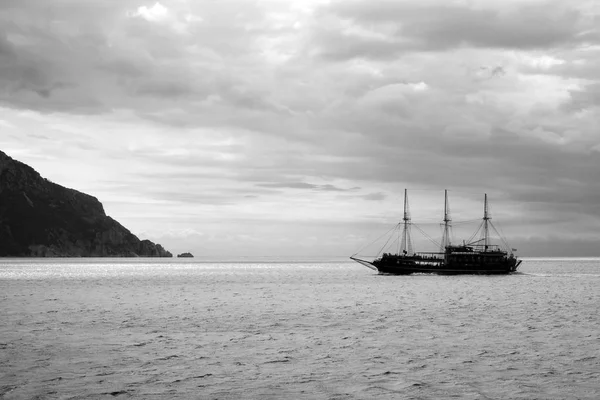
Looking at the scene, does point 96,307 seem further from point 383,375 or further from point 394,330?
point 383,375

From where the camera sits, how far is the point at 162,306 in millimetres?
65562

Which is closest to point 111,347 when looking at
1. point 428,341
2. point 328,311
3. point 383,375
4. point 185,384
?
point 185,384

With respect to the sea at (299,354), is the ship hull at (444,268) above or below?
above

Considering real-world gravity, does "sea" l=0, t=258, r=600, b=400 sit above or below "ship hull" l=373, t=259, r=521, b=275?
below

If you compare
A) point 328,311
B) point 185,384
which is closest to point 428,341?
A: point 185,384

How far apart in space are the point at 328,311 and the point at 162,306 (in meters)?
18.2

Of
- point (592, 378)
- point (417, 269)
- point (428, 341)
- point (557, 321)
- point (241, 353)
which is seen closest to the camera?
point (592, 378)

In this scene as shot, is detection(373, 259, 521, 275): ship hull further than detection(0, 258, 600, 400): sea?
Yes

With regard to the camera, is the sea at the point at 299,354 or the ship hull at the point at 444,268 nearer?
the sea at the point at 299,354

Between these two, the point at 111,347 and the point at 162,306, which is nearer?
the point at 111,347

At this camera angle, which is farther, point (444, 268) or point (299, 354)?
point (444, 268)

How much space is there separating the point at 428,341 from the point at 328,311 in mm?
22681

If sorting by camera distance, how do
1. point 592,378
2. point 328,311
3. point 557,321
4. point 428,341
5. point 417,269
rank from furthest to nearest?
1. point 417,269
2. point 328,311
3. point 557,321
4. point 428,341
5. point 592,378

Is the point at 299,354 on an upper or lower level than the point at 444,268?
lower
